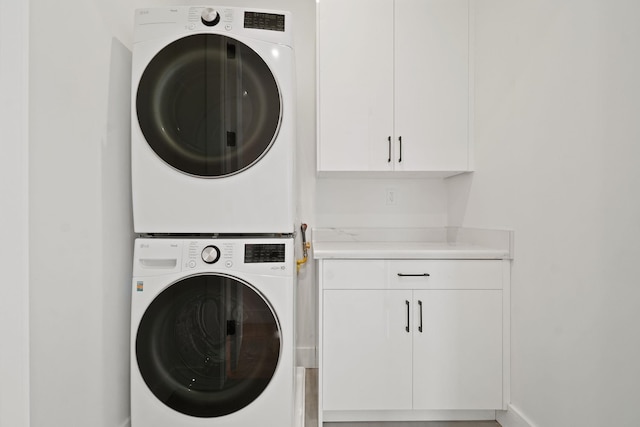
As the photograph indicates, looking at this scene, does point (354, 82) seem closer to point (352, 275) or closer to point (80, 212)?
point (352, 275)

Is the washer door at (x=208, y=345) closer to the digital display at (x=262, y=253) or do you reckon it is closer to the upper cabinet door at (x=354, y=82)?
the digital display at (x=262, y=253)

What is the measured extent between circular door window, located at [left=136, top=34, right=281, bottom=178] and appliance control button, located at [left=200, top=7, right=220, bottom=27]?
0.06 meters

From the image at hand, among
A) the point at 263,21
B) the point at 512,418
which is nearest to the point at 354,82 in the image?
the point at 263,21

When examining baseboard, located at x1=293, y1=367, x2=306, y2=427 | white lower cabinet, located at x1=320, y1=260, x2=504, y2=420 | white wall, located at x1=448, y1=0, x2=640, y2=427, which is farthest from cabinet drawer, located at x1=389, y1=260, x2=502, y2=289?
baseboard, located at x1=293, y1=367, x2=306, y2=427

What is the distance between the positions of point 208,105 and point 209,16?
1.19 ft

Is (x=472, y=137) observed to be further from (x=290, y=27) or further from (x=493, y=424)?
(x=493, y=424)

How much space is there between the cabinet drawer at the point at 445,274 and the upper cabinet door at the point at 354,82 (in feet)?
2.04

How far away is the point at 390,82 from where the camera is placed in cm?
191

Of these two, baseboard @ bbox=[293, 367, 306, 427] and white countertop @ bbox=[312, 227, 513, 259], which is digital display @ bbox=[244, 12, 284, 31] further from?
baseboard @ bbox=[293, 367, 306, 427]

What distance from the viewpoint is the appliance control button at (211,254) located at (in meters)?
1.41

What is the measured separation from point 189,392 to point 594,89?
6.14 ft

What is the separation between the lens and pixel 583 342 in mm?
1226

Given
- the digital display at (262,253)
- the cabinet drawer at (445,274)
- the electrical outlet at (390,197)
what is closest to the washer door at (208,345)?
the digital display at (262,253)

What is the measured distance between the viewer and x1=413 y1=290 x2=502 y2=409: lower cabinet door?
1.63 metres
